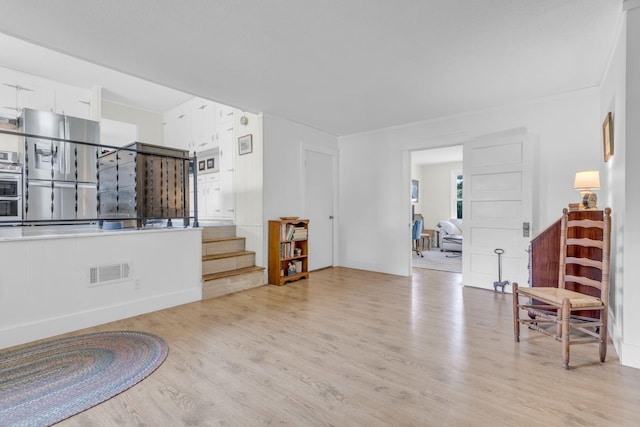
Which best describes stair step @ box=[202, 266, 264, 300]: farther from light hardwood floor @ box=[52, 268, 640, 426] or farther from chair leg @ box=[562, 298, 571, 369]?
chair leg @ box=[562, 298, 571, 369]

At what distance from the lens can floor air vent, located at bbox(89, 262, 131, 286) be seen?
2836 millimetres

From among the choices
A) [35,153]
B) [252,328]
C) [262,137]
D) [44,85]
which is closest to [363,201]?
[262,137]

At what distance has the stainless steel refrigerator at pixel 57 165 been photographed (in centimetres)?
411

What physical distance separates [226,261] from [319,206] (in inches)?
75.7

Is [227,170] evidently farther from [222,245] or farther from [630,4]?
[630,4]

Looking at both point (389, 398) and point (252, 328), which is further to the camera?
point (252, 328)

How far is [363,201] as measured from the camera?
18.0 ft

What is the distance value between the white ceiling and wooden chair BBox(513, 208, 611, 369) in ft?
4.80

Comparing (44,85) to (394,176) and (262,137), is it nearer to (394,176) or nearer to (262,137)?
(262,137)

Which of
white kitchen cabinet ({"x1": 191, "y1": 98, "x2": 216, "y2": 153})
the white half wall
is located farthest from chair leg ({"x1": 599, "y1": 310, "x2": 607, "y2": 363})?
white kitchen cabinet ({"x1": 191, "y1": 98, "x2": 216, "y2": 153})

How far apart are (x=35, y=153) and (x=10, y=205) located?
0.81 meters

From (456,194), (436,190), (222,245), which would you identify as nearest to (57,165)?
(222,245)

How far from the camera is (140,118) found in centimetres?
597

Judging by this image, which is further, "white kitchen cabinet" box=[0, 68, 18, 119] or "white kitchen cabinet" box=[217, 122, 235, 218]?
"white kitchen cabinet" box=[217, 122, 235, 218]
